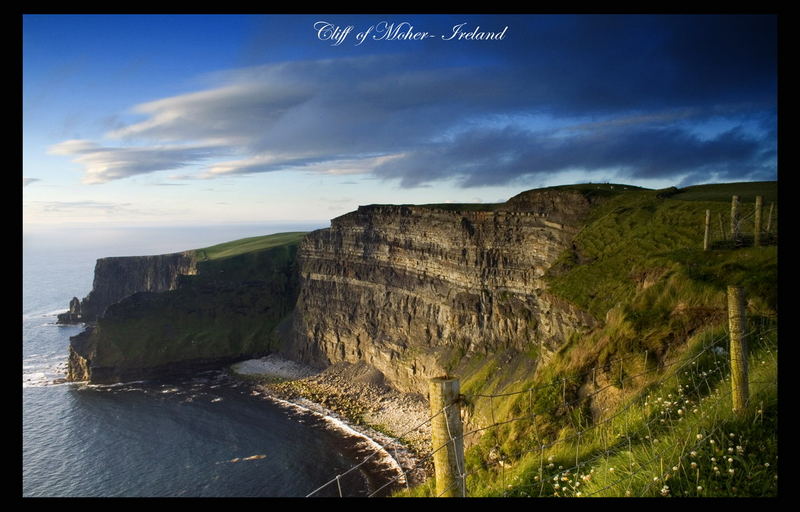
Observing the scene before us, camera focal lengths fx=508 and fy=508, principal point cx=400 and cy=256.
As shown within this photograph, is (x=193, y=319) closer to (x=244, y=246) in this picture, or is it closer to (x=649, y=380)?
(x=244, y=246)

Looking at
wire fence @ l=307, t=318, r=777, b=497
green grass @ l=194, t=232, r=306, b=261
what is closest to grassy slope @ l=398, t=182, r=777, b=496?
wire fence @ l=307, t=318, r=777, b=497

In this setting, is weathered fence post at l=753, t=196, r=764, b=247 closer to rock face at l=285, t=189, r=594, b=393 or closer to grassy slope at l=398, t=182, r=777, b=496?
grassy slope at l=398, t=182, r=777, b=496

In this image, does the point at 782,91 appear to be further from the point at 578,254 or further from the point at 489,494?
the point at 578,254

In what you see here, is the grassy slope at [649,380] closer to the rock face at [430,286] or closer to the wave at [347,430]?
the rock face at [430,286]

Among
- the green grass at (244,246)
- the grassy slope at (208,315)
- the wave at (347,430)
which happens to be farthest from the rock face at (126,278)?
the wave at (347,430)

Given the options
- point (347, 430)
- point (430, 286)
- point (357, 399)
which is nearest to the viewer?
point (347, 430)

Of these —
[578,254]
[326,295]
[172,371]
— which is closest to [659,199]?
[578,254]

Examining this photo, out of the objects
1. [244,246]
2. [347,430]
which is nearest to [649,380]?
[347,430]
